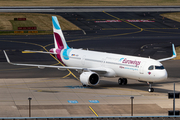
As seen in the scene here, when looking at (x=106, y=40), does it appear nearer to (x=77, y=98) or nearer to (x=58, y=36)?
(x=58, y=36)

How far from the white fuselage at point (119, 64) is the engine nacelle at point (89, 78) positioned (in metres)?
1.81

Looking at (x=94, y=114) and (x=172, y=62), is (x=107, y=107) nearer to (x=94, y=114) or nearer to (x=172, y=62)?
(x=94, y=114)

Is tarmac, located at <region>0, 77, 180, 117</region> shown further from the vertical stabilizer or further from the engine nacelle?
the vertical stabilizer

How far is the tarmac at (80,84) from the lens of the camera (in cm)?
3928

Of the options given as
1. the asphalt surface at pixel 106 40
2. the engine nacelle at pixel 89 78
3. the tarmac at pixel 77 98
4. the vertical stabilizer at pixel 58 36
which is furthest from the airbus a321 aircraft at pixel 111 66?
the asphalt surface at pixel 106 40

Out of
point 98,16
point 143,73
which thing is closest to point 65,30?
point 98,16

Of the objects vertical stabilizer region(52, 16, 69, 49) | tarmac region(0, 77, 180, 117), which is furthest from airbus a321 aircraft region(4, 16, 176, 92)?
tarmac region(0, 77, 180, 117)

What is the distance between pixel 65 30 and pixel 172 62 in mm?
49270

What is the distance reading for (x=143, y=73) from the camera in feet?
155

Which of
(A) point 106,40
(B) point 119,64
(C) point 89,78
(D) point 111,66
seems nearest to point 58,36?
(D) point 111,66

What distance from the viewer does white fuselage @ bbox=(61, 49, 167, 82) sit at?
4697 cm

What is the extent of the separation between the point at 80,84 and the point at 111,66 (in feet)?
18.9

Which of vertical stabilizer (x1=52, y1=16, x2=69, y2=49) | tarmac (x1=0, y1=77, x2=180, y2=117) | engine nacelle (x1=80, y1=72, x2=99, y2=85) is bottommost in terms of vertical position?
tarmac (x1=0, y1=77, x2=180, y2=117)

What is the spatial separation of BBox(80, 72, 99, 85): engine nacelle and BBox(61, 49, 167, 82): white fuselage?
1.81m
